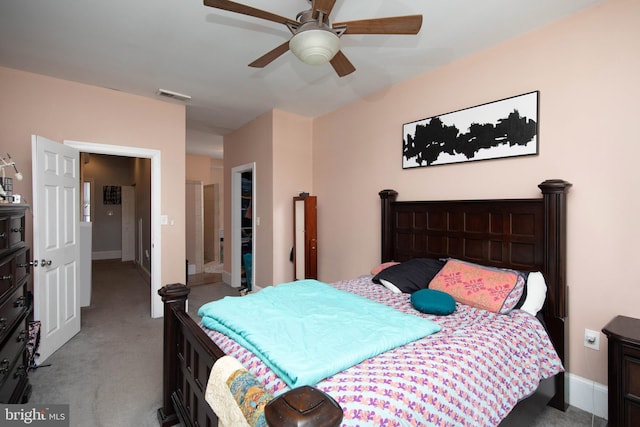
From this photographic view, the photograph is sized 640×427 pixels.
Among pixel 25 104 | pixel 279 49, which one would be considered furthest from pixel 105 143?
pixel 279 49

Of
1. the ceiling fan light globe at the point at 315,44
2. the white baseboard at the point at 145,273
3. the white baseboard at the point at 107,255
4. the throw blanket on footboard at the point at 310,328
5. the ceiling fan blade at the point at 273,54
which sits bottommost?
the white baseboard at the point at 145,273

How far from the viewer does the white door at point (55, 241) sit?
8.40 feet

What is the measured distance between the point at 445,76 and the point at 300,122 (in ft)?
6.80

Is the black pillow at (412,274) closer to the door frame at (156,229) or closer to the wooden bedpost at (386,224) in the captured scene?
the wooden bedpost at (386,224)

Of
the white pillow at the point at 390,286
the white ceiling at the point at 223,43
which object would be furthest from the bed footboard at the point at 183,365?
the white ceiling at the point at 223,43

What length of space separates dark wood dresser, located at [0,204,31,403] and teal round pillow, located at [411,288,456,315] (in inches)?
88.7

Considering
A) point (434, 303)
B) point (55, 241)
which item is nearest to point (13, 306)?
point (55, 241)

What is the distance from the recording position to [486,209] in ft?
7.87

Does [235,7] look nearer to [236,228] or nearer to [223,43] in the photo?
[223,43]

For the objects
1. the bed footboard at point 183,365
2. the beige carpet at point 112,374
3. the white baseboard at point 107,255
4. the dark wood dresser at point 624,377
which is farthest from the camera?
the white baseboard at point 107,255

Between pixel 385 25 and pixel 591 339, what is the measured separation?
7.74 ft

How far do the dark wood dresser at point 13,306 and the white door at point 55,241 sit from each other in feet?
2.19

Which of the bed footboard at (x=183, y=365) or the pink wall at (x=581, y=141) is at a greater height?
the pink wall at (x=581, y=141)

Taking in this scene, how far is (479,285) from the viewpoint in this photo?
207 centimetres
